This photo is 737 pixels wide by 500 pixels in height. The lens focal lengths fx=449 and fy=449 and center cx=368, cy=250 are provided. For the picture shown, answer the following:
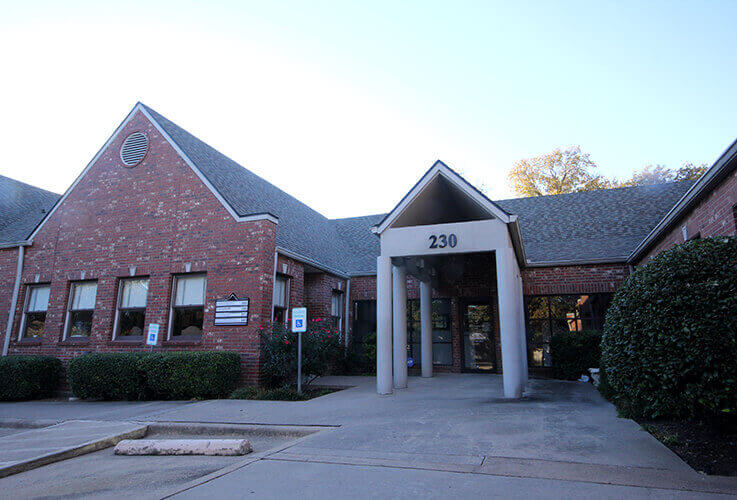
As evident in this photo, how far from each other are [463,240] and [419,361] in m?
7.23

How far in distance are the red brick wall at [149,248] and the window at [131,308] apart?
23cm

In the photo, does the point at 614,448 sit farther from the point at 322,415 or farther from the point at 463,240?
the point at 463,240

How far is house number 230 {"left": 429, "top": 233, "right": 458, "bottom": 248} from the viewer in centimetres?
1013

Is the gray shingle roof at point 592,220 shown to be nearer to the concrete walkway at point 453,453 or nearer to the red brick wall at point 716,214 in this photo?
the red brick wall at point 716,214

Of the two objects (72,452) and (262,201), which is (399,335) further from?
(72,452)

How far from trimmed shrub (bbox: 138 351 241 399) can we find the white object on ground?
3977mm

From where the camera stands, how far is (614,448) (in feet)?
17.1

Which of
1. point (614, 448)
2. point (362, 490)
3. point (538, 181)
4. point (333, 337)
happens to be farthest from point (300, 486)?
point (538, 181)

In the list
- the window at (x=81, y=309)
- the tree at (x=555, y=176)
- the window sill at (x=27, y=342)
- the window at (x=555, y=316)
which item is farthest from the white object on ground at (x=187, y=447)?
the tree at (x=555, y=176)

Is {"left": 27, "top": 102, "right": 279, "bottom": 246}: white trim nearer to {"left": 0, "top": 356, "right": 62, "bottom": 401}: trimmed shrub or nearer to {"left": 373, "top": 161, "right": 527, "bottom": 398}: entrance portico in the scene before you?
{"left": 373, "top": 161, "right": 527, "bottom": 398}: entrance portico

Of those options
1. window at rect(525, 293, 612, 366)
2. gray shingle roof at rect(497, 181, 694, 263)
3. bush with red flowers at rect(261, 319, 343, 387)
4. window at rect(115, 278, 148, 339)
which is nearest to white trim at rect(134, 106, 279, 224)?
bush with red flowers at rect(261, 319, 343, 387)

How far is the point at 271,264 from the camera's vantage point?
12.1 m

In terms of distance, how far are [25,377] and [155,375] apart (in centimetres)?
426

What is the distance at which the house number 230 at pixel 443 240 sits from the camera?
1013 centimetres
